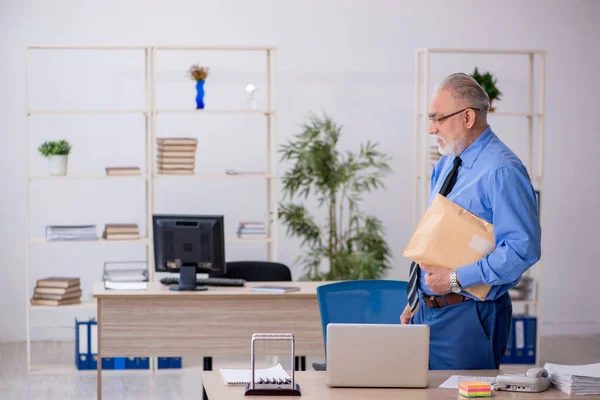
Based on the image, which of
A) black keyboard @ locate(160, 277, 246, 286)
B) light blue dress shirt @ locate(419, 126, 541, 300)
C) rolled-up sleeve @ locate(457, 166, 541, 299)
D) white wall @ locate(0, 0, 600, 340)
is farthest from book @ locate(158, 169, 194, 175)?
rolled-up sleeve @ locate(457, 166, 541, 299)

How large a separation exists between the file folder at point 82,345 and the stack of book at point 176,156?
1.25 metres

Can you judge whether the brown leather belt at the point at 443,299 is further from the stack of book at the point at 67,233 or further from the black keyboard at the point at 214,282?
the stack of book at the point at 67,233

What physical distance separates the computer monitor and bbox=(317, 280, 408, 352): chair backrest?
131 cm

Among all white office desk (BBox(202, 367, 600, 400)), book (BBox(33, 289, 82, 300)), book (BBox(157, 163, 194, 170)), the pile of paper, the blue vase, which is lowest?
book (BBox(33, 289, 82, 300))

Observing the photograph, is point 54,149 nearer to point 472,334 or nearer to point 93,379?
point 93,379

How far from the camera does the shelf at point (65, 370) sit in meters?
6.20

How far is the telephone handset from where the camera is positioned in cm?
271

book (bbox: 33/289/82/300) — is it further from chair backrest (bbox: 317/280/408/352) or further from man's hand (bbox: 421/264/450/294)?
man's hand (bbox: 421/264/450/294)

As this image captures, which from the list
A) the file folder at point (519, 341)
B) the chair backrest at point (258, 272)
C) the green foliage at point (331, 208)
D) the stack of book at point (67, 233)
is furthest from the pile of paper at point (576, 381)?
the stack of book at point (67, 233)

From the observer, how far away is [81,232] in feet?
20.6

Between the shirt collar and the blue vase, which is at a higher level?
the blue vase

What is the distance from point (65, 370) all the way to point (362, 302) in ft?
10.8

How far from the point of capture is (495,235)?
9.82 ft

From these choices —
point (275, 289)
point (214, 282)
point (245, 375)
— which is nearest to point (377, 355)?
point (245, 375)
